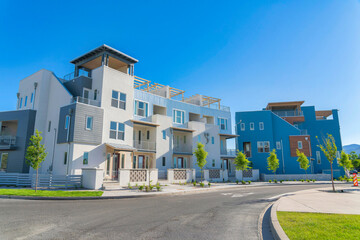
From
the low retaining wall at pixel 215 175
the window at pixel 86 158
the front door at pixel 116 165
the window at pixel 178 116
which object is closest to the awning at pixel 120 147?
the front door at pixel 116 165

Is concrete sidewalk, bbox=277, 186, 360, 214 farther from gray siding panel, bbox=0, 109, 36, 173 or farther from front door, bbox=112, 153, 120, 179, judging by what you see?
gray siding panel, bbox=0, 109, 36, 173

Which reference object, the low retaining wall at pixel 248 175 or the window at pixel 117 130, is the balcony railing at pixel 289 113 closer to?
the low retaining wall at pixel 248 175

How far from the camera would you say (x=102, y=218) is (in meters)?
8.65

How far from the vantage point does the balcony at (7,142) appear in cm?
2500

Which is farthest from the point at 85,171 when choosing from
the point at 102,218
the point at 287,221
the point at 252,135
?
the point at 252,135

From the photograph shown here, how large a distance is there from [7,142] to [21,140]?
1.58 meters

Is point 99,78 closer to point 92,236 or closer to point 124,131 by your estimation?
point 124,131

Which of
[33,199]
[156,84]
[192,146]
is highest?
[156,84]

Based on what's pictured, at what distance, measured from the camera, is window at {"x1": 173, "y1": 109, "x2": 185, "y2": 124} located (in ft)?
115

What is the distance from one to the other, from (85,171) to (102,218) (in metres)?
12.7

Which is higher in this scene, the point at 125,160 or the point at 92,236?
the point at 125,160

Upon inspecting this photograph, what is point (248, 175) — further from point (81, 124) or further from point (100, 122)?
point (81, 124)

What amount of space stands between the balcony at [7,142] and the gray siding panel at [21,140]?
0.41 meters

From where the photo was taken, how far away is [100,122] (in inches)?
942
